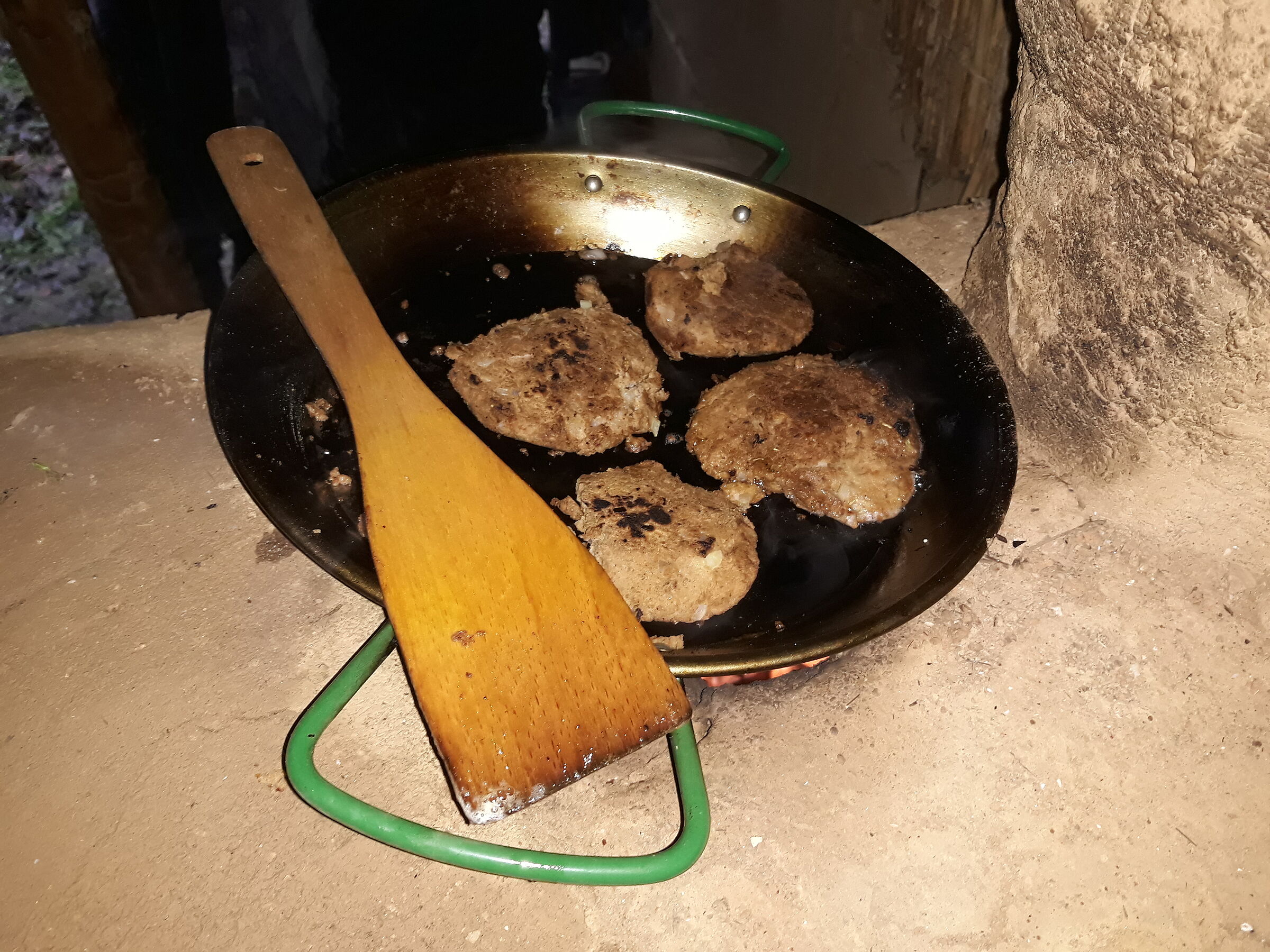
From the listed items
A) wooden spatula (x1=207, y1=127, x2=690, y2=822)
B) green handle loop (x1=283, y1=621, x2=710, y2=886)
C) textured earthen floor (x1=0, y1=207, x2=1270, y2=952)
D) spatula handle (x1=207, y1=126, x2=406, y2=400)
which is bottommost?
textured earthen floor (x1=0, y1=207, x2=1270, y2=952)

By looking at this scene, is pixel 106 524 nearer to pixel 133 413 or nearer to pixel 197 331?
pixel 133 413

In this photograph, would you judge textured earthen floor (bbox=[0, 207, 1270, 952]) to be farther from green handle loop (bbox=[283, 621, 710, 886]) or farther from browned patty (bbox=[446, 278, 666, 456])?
browned patty (bbox=[446, 278, 666, 456])

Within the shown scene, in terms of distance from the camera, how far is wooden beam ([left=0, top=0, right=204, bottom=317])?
8.05ft

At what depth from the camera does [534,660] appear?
1.24 metres

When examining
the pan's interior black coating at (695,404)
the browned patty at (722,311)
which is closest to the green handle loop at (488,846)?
the pan's interior black coating at (695,404)

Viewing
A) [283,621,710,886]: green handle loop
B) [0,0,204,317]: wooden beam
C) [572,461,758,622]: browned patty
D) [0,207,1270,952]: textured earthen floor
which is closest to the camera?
[283,621,710,886]: green handle loop

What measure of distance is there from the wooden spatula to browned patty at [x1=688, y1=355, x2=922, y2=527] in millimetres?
475

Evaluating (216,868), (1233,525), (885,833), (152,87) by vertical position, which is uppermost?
(152,87)

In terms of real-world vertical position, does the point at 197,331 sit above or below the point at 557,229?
below

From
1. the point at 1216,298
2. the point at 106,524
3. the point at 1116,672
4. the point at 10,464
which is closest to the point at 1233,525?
the point at 1116,672

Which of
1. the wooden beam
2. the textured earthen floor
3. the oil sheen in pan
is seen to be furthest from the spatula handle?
the wooden beam

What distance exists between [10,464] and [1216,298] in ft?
8.27

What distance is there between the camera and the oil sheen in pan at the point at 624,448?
154 cm

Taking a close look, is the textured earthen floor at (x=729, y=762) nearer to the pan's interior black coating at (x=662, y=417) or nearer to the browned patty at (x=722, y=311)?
the pan's interior black coating at (x=662, y=417)
